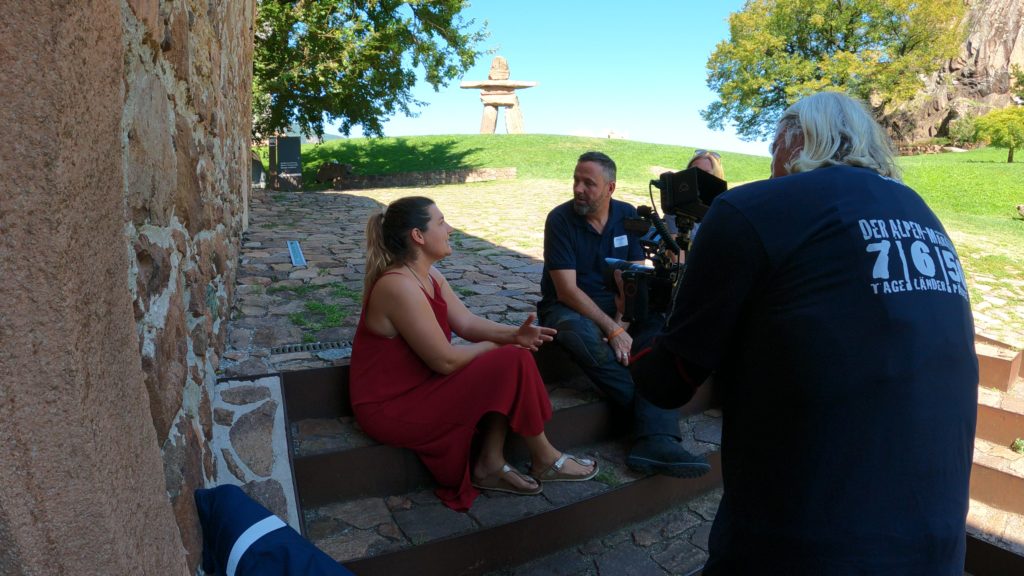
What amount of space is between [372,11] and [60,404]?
1601 centimetres

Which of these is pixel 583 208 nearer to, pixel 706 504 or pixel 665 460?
pixel 665 460

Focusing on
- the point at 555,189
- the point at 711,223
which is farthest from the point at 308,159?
the point at 711,223

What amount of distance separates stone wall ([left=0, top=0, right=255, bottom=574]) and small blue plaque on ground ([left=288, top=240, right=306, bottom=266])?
3945 millimetres

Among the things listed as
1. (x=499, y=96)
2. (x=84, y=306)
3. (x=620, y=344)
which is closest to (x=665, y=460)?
(x=620, y=344)

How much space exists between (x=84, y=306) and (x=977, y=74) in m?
42.2

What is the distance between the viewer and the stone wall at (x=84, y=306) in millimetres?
925

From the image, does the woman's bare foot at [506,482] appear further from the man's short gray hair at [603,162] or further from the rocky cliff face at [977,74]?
the rocky cliff face at [977,74]

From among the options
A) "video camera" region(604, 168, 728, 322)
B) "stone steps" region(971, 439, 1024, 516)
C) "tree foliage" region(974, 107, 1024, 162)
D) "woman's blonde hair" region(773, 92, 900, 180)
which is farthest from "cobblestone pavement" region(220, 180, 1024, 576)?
"tree foliage" region(974, 107, 1024, 162)

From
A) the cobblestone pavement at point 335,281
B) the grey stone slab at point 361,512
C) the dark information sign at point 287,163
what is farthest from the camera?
the dark information sign at point 287,163

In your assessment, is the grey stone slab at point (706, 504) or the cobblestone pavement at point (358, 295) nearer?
the cobblestone pavement at point (358, 295)

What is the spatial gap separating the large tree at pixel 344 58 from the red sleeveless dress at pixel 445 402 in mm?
12543

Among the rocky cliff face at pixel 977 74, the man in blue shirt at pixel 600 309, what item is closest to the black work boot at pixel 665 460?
the man in blue shirt at pixel 600 309

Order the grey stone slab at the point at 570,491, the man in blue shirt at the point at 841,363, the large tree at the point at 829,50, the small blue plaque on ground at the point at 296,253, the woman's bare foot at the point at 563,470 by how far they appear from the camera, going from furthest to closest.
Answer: the large tree at the point at 829,50, the small blue plaque on ground at the point at 296,253, the woman's bare foot at the point at 563,470, the grey stone slab at the point at 570,491, the man in blue shirt at the point at 841,363

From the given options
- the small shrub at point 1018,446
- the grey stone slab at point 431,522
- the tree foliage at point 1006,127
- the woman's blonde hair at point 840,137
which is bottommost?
the grey stone slab at point 431,522
